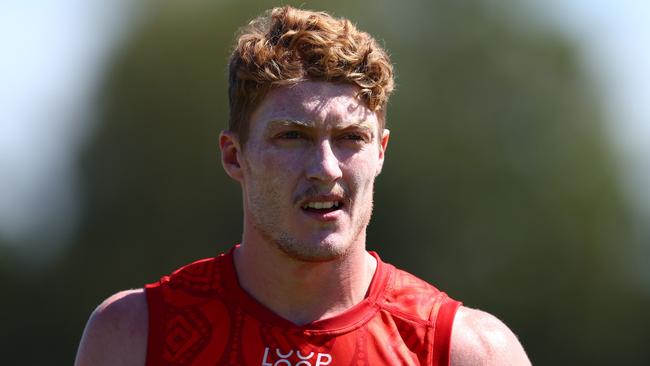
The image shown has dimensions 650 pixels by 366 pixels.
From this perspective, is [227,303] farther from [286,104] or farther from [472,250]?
[472,250]

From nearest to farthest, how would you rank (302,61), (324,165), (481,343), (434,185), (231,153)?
(324,165) < (481,343) < (302,61) < (231,153) < (434,185)

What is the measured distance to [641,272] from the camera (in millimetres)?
26266

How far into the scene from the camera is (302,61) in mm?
6008

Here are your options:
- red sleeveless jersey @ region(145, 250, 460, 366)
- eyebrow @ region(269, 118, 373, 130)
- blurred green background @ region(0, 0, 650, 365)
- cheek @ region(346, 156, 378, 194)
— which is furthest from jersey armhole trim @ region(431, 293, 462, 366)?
blurred green background @ region(0, 0, 650, 365)

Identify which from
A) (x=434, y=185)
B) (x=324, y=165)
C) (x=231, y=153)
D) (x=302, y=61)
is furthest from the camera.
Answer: (x=434, y=185)

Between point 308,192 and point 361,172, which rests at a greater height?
point 361,172

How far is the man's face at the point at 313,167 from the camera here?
5828 millimetres

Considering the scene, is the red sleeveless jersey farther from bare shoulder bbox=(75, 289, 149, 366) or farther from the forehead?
the forehead

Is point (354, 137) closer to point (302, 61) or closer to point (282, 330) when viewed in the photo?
point (302, 61)

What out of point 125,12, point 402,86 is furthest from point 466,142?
point 125,12

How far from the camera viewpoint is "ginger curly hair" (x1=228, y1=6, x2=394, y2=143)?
598cm

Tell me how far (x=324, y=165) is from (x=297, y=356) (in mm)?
935

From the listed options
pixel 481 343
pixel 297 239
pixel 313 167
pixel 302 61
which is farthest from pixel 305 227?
pixel 481 343

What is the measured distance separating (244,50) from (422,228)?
2071 centimetres
